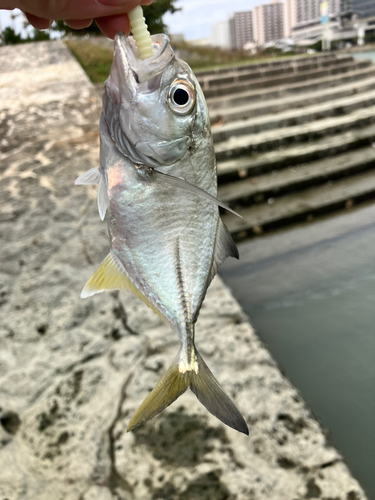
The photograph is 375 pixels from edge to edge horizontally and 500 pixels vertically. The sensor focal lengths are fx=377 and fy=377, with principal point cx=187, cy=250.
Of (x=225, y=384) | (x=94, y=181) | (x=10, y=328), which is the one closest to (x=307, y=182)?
(x=225, y=384)

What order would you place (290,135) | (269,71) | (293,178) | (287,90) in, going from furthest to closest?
(269,71), (287,90), (290,135), (293,178)

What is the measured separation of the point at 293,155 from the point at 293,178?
610 millimetres

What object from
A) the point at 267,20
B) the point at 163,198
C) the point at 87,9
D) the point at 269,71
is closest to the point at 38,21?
the point at 87,9

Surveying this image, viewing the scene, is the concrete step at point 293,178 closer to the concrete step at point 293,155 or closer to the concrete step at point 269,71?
the concrete step at point 293,155

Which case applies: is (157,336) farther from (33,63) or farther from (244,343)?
(33,63)

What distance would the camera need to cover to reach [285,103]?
7.25m

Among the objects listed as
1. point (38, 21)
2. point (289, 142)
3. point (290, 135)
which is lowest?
point (289, 142)

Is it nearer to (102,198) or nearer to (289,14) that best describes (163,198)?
(102,198)

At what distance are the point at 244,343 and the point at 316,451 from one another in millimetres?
794

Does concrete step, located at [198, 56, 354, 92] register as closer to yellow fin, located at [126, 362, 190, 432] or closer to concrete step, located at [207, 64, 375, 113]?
concrete step, located at [207, 64, 375, 113]

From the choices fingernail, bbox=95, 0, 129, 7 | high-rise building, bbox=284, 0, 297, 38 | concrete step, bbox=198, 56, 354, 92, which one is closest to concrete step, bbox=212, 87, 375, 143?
concrete step, bbox=198, 56, 354, 92

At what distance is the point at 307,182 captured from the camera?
529 centimetres

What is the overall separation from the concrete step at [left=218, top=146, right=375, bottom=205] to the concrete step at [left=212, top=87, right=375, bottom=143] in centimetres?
117

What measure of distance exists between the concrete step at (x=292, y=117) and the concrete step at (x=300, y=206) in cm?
173
